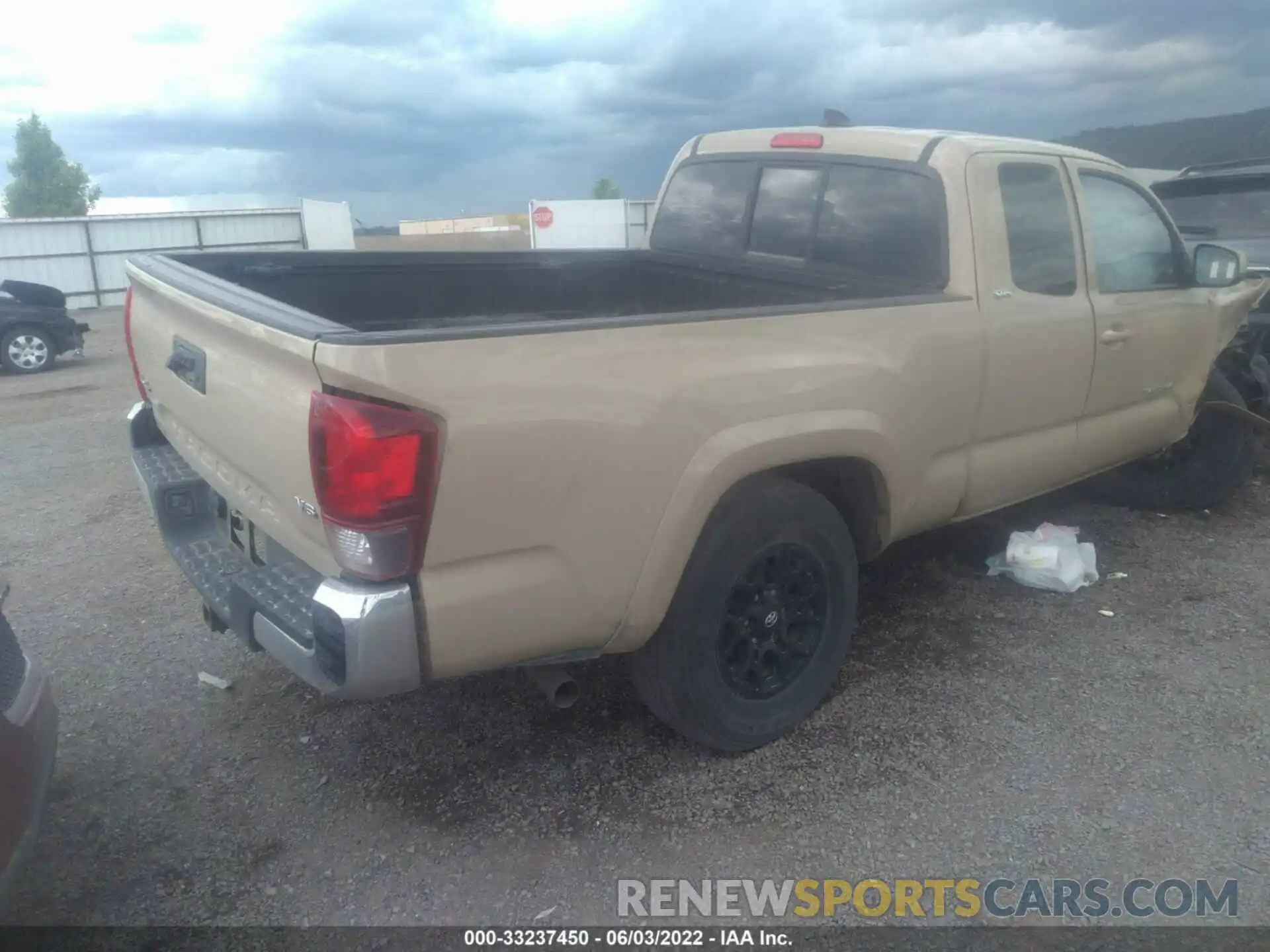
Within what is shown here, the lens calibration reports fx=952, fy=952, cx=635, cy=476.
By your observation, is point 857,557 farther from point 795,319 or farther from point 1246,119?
point 1246,119

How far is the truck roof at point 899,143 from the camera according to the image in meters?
3.65

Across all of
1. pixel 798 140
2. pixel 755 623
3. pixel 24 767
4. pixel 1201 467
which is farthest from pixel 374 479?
pixel 1201 467

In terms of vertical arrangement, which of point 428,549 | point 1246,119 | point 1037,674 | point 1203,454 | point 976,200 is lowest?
point 1037,674

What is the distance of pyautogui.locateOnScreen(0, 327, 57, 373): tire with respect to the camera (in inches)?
470

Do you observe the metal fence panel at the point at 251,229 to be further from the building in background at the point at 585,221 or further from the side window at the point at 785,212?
the side window at the point at 785,212

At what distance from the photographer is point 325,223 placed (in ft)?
90.5

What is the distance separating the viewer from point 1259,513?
5.41m

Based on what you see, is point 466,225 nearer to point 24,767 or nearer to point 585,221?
point 585,221

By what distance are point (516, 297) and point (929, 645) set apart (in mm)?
2470

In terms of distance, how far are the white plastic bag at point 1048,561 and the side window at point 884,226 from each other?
5.14 feet

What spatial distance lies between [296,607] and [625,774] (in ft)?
Answer: 3.95

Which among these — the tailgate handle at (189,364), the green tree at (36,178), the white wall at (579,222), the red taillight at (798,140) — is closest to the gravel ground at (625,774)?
the tailgate handle at (189,364)

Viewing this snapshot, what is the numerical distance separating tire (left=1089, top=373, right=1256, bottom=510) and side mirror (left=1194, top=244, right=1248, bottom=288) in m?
0.87

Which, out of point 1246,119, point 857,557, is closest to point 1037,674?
point 857,557
